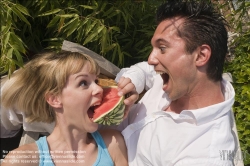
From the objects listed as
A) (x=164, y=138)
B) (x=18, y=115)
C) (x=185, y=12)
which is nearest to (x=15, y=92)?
(x=18, y=115)

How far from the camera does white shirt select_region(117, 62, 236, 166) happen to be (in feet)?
6.35

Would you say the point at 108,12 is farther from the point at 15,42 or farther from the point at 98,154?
the point at 98,154

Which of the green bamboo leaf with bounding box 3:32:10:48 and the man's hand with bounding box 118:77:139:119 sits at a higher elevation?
the green bamboo leaf with bounding box 3:32:10:48

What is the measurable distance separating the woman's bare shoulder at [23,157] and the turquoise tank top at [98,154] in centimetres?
3

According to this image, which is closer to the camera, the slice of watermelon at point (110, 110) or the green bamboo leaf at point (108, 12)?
the slice of watermelon at point (110, 110)

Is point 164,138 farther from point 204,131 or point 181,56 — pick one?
point 181,56

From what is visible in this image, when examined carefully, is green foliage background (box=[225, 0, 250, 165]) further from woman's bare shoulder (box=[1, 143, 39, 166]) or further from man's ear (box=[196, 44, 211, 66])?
woman's bare shoulder (box=[1, 143, 39, 166])

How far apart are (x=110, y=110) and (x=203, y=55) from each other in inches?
24.5

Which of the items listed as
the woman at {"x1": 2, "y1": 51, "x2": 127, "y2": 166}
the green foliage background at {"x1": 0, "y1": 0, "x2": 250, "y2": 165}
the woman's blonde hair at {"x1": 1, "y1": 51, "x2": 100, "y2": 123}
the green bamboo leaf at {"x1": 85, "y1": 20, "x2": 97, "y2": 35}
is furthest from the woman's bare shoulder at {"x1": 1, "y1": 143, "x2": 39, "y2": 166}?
the green bamboo leaf at {"x1": 85, "y1": 20, "x2": 97, "y2": 35}

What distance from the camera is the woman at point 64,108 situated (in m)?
2.06

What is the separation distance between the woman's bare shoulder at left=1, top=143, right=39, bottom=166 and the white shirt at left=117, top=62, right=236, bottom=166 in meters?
0.59

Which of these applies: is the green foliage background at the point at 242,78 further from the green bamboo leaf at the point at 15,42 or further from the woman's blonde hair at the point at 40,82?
the green bamboo leaf at the point at 15,42

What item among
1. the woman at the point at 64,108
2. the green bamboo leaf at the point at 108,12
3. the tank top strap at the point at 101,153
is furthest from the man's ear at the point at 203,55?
the green bamboo leaf at the point at 108,12

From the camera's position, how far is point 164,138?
6.79ft
